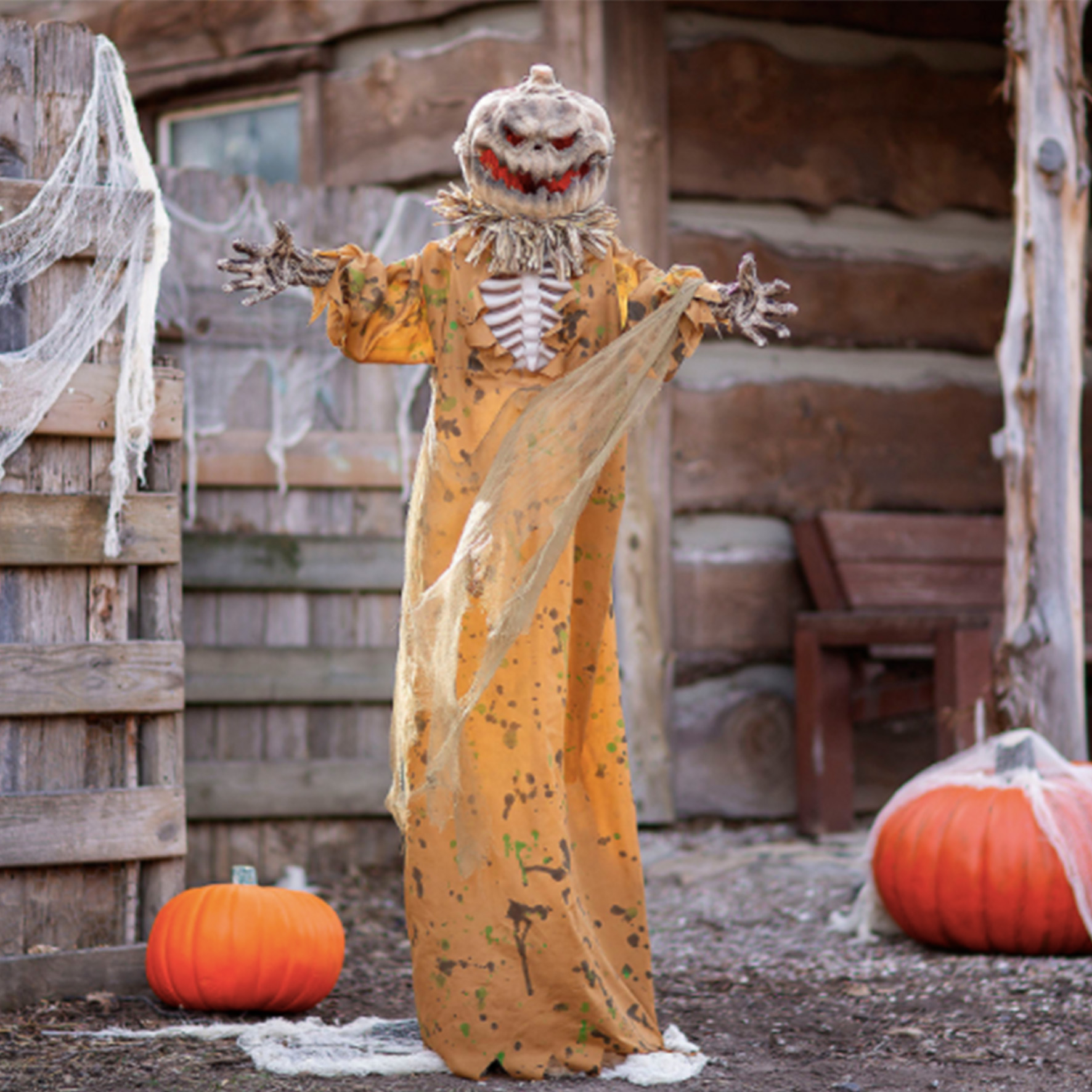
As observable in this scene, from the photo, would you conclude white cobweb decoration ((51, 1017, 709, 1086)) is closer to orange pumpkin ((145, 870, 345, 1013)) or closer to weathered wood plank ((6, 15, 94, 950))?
orange pumpkin ((145, 870, 345, 1013))

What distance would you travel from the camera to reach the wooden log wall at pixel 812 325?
5.56 metres

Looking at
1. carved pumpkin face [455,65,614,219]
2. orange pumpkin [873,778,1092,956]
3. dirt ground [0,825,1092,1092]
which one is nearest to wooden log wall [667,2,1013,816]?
dirt ground [0,825,1092,1092]

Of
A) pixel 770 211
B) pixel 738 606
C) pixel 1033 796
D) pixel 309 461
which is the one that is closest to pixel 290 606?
pixel 309 461

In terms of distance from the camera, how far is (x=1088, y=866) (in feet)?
12.0

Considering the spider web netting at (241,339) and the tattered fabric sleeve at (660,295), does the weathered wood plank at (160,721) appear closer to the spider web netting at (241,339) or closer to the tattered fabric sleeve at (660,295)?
the spider web netting at (241,339)

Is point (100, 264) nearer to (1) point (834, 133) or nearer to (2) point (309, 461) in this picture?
(2) point (309, 461)

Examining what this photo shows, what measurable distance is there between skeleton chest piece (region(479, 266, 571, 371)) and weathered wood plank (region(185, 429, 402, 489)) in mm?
1971

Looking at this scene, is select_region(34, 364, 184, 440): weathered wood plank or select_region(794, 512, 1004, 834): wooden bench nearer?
select_region(34, 364, 184, 440): weathered wood plank

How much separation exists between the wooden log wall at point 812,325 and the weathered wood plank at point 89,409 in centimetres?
247

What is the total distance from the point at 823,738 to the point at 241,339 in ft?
8.44

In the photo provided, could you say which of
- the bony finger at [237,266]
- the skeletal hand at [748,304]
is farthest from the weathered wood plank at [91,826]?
the skeletal hand at [748,304]

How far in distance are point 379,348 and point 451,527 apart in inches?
16.3

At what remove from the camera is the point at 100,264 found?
349 centimetres

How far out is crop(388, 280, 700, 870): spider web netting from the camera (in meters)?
2.71
